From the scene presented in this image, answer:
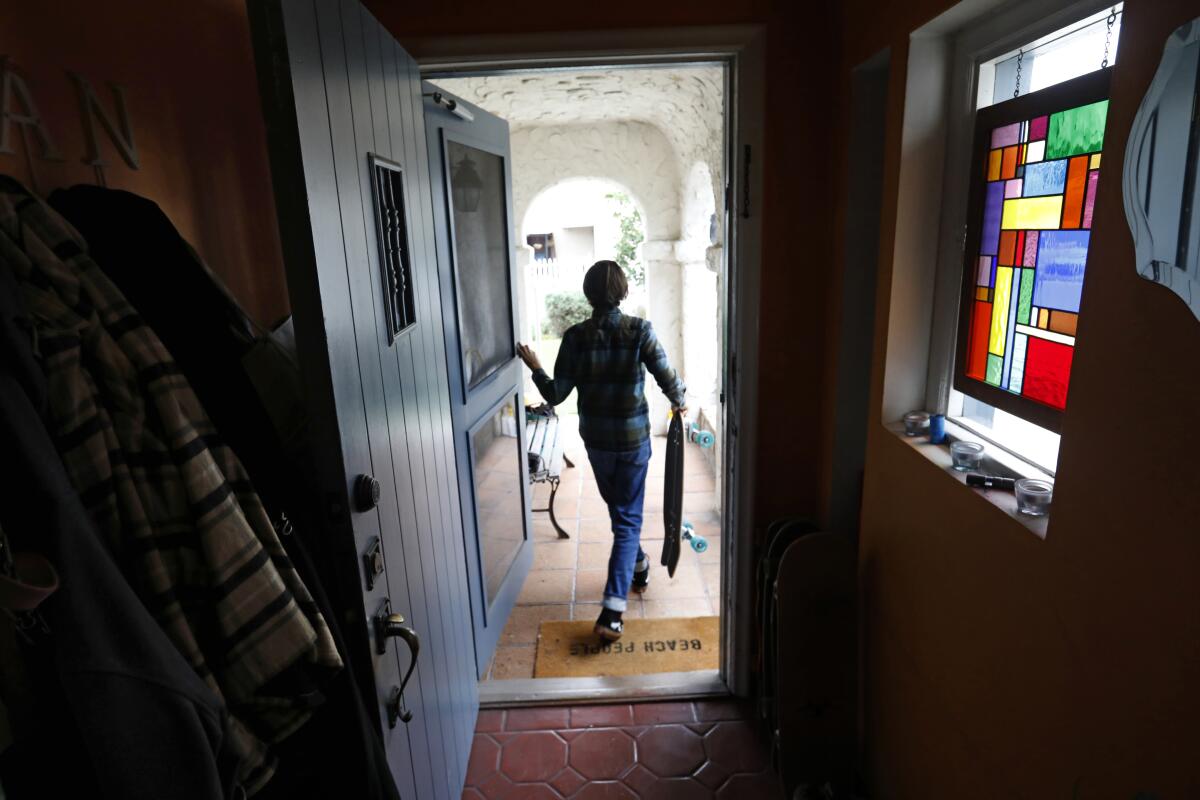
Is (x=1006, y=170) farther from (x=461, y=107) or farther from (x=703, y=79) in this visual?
(x=703, y=79)

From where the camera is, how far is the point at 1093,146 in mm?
1193

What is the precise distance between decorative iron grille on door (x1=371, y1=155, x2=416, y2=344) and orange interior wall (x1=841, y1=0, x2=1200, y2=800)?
1257 millimetres

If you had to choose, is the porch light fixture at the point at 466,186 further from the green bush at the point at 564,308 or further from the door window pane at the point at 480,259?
the green bush at the point at 564,308

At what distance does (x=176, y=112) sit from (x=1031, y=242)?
1.75 meters

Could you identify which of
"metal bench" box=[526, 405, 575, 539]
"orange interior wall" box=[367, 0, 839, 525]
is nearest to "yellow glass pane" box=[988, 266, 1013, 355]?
"orange interior wall" box=[367, 0, 839, 525]

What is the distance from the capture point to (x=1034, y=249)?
136 cm

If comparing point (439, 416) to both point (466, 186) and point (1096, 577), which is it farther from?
point (1096, 577)

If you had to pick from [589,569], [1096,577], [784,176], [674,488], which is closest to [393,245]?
[784,176]

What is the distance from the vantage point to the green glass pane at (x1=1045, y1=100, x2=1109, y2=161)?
1182mm

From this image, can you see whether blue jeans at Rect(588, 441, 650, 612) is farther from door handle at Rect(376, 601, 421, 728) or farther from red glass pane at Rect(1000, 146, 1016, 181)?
red glass pane at Rect(1000, 146, 1016, 181)

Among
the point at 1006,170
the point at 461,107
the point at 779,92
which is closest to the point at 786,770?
the point at 1006,170

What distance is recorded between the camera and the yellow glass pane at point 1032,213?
1.29 m

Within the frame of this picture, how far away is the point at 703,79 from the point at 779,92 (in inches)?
69.5

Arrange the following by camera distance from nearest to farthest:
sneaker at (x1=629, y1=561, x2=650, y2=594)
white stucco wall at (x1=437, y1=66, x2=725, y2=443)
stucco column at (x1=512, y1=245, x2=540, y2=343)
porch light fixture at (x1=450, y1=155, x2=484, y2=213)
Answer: porch light fixture at (x1=450, y1=155, x2=484, y2=213), sneaker at (x1=629, y1=561, x2=650, y2=594), white stucco wall at (x1=437, y1=66, x2=725, y2=443), stucco column at (x1=512, y1=245, x2=540, y2=343)
